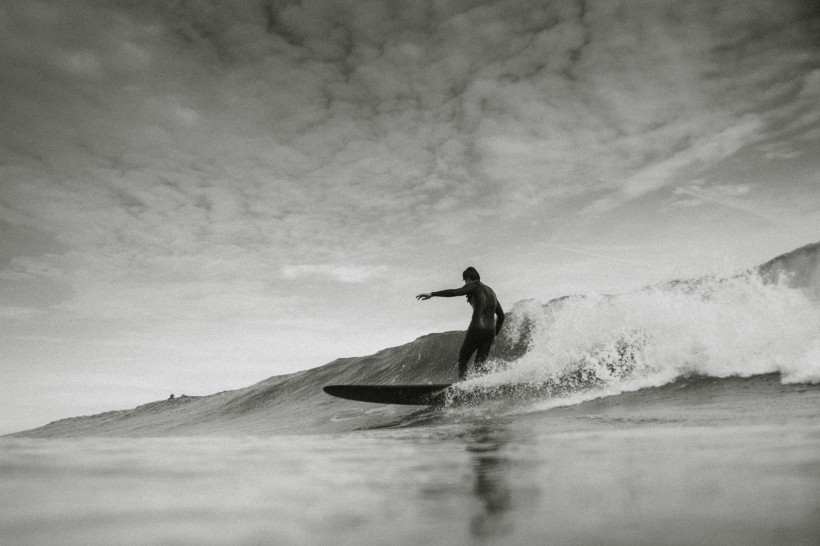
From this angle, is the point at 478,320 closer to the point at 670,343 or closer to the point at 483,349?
the point at 483,349

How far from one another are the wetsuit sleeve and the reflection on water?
5.76 m

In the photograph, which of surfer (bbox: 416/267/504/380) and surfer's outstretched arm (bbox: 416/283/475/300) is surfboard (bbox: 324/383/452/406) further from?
surfer's outstretched arm (bbox: 416/283/475/300)

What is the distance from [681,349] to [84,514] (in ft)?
28.1

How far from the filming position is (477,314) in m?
8.52

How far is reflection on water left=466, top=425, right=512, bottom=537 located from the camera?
101 cm

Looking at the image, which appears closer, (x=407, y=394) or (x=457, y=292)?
(x=407, y=394)

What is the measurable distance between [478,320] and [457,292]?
0.64 metres

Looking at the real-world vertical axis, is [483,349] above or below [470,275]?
below

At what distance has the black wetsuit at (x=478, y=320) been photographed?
8.48 m

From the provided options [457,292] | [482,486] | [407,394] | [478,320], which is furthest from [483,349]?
[482,486]

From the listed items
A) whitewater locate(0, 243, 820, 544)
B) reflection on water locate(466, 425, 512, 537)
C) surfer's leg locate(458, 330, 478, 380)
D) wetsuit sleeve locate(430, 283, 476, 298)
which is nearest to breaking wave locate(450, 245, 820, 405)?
surfer's leg locate(458, 330, 478, 380)

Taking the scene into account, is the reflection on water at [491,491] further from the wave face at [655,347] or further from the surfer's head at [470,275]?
the surfer's head at [470,275]

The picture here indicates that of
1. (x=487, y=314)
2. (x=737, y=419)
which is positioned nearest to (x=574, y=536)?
(x=737, y=419)

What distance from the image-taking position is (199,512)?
1.28 meters
